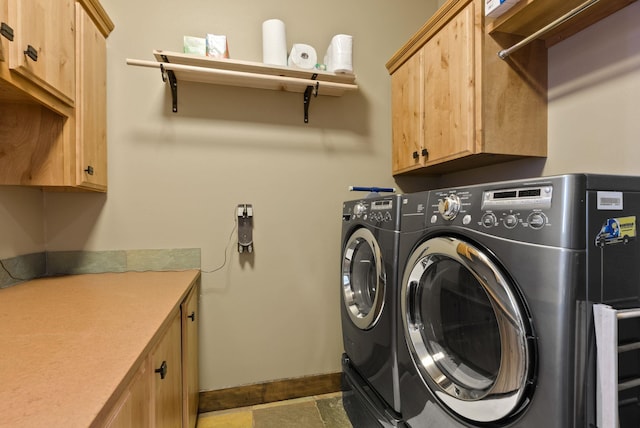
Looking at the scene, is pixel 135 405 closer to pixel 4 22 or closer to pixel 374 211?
pixel 374 211

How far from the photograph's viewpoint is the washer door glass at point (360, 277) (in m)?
1.59

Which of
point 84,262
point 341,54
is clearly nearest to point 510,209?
point 341,54

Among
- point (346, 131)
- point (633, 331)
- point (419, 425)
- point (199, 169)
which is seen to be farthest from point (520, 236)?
point (199, 169)

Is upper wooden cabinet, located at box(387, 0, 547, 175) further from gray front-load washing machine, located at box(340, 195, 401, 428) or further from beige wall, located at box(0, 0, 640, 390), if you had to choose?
gray front-load washing machine, located at box(340, 195, 401, 428)

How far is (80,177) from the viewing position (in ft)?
4.84

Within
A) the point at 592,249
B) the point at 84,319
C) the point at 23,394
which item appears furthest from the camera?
the point at 84,319

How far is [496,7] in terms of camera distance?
1.30m

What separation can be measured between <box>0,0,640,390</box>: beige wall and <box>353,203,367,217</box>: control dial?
1.45 ft

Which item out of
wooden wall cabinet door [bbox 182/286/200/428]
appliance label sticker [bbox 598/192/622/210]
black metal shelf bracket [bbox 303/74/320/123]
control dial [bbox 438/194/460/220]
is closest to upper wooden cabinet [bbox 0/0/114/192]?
wooden wall cabinet door [bbox 182/286/200/428]

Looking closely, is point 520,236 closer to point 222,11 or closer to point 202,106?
point 202,106

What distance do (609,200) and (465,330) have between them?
1.98ft

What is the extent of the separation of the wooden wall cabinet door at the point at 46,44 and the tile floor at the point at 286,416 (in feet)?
6.27

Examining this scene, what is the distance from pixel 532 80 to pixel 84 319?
7.17 feet

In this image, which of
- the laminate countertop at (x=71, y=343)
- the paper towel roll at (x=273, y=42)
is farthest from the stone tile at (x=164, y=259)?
the paper towel roll at (x=273, y=42)
